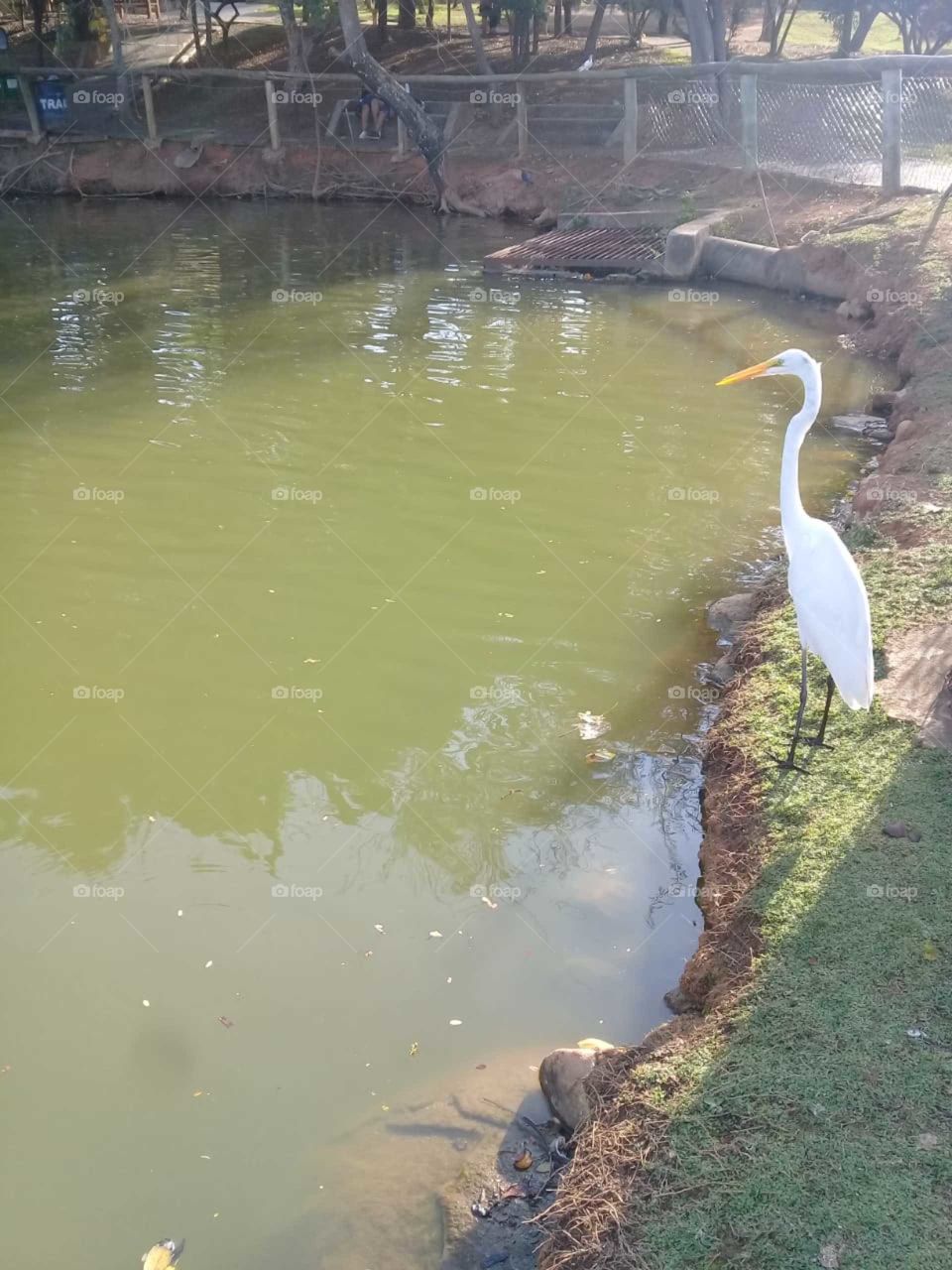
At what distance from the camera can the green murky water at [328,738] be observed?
3.97m

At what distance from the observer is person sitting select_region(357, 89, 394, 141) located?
24.0m

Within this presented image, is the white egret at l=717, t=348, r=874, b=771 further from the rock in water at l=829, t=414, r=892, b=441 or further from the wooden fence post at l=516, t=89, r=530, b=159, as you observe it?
the wooden fence post at l=516, t=89, r=530, b=159

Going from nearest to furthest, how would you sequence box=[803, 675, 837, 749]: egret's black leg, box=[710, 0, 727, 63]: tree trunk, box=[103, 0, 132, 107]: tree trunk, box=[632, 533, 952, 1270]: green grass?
box=[632, 533, 952, 1270]: green grass
box=[803, 675, 837, 749]: egret's black leg
box=[710, 0, 727, 63]: tree trunk
box=[103, 0, 132, 107]: tree trunk

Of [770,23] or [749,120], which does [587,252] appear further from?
[770,23]

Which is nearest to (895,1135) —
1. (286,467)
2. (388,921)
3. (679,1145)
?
(679,1145)

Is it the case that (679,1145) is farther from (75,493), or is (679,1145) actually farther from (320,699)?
(75,493)

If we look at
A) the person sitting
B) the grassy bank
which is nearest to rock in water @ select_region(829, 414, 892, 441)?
the grassy bank

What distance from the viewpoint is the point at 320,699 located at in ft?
21.1

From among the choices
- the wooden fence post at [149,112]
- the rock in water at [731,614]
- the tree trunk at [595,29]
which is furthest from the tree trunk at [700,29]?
the rock in water at [731,614]

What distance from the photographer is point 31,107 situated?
25578 millimetres

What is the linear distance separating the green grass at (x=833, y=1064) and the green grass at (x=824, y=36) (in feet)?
103

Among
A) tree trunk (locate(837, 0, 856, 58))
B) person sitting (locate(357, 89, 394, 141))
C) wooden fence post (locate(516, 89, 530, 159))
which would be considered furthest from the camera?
tree trunk (locate(837, 0, 856, 58))

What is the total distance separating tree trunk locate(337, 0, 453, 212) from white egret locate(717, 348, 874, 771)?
18.4 m

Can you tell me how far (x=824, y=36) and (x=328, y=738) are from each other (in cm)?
3653
